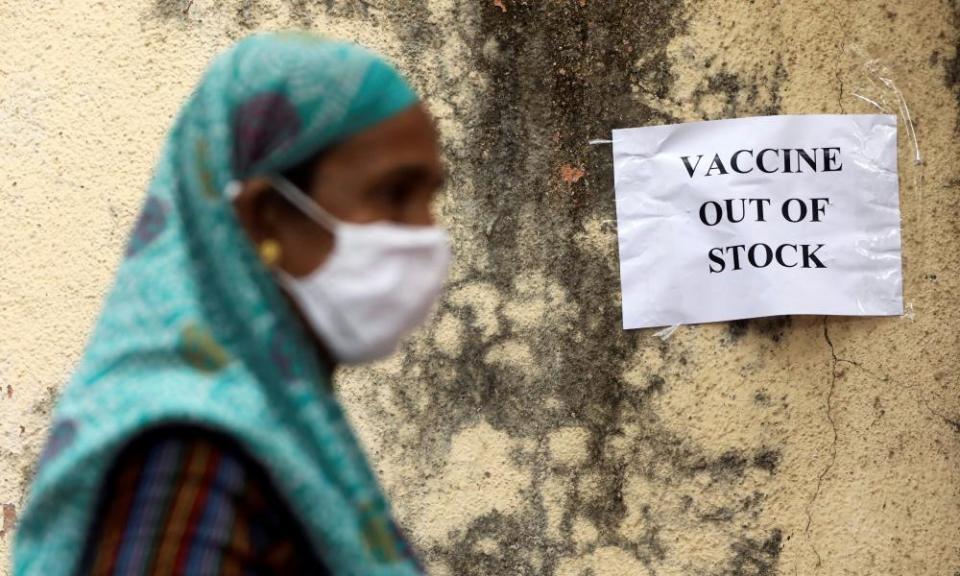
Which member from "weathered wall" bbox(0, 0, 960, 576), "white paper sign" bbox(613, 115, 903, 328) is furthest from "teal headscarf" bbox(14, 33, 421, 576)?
"white paper sign" bbox(613, 115, 903, 328)

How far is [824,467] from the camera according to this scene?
9.24 feet

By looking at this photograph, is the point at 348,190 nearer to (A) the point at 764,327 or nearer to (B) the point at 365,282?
(B) the point at 365,282

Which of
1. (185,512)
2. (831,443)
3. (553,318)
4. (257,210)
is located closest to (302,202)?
(257,210)

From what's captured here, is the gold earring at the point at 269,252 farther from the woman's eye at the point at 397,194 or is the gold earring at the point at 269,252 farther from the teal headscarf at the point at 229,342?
the woman's eye at the point at 397,194

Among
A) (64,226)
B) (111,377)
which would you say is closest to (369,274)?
(111,377)

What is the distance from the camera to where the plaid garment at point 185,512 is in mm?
1151

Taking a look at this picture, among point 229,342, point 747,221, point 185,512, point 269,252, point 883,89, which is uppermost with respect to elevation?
point 883,89

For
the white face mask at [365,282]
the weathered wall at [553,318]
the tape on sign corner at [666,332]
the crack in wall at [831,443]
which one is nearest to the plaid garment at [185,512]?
the white face mask at [365,282]

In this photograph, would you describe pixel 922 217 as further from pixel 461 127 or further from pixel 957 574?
pixel 461 127

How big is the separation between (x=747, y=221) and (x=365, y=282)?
160cm

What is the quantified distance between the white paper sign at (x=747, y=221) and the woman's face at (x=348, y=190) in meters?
1.48

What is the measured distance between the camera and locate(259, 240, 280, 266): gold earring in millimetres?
1352

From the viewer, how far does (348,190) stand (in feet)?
4.45

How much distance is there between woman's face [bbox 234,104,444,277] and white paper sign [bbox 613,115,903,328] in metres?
1.48
